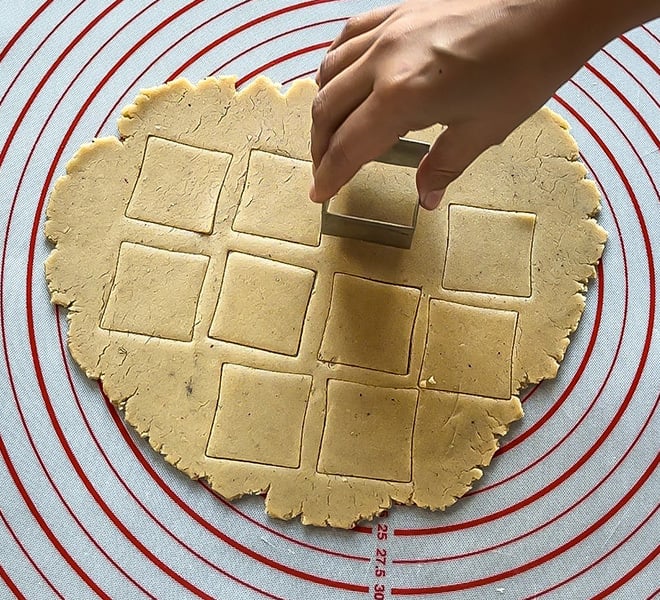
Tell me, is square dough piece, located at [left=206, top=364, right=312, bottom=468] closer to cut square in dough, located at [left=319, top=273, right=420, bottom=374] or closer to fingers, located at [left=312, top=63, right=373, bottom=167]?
cut square in dough, located at [left=319, top=273, right=420, bottom=374]

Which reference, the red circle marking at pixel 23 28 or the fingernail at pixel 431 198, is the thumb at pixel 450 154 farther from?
the red circle marking at pixel 23 28

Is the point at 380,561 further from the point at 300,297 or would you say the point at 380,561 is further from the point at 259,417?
the point at 300,297

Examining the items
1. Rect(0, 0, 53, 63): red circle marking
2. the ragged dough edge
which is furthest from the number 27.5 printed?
Rect(0, 0, 53, 63): red circle marking

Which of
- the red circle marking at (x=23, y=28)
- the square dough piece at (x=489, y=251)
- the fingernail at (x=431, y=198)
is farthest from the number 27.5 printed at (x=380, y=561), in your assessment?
the red circle marking at (x=23, y=28)

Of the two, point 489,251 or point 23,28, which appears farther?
point 23,28

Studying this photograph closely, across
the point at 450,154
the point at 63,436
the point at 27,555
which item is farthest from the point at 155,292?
the point at 450,154
